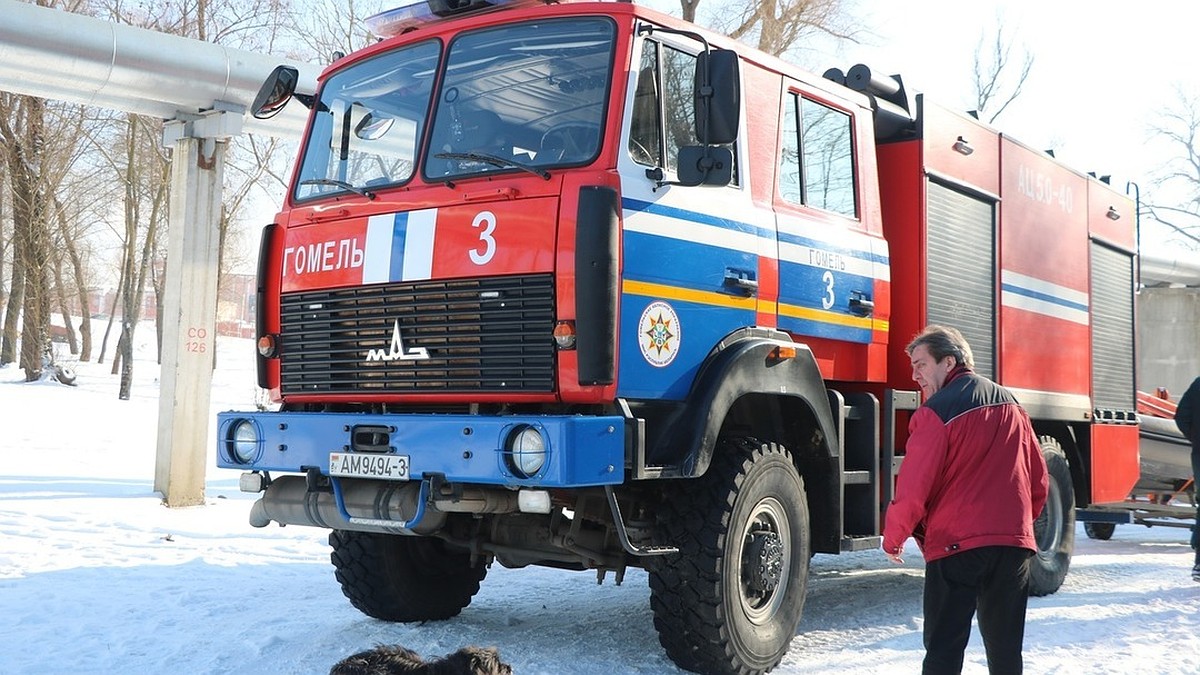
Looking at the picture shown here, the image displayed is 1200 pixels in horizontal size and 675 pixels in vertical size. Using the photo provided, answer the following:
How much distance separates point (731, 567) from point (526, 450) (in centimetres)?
123

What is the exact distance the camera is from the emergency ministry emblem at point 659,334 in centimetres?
503

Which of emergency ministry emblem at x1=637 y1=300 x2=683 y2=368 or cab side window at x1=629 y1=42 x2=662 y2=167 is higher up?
cab side window at x1=629 y1=42 x2=662 y2=167

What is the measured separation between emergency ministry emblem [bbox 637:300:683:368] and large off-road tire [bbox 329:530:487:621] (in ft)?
6.17

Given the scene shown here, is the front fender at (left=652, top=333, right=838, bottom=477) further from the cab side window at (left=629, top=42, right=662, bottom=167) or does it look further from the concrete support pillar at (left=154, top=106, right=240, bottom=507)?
the concrete support pillar at (left=154, top=106, right=240, bottom=507)

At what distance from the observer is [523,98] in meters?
5.38

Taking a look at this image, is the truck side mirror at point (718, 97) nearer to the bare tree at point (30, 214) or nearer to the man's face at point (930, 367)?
the man's face at point (930, 367)

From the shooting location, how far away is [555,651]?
18.9 feet

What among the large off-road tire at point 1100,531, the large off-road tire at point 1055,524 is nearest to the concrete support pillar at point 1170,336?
the large off-road tire at point 1100,531

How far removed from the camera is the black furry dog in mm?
3463

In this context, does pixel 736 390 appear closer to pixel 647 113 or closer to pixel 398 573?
pixel 647 113

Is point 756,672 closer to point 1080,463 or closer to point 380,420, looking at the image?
point 380,420

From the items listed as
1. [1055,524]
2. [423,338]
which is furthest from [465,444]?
[1055,524]

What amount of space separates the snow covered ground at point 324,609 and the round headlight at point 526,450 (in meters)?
1.20

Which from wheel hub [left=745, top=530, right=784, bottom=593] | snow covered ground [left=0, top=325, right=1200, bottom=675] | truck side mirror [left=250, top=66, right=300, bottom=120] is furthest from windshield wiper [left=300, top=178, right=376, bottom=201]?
wheel hub [left=745, top=530, right=784, bottom=593]
